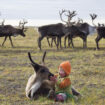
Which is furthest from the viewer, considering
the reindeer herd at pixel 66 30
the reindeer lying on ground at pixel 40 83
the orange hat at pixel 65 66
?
the reindeer herd at pixel 66 30

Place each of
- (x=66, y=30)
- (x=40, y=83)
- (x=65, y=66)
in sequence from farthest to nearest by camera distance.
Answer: (x=66, y=30), (x=40, y=83), (x=65, y=66)

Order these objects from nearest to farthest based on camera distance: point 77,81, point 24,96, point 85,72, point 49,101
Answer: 1. point 49,101
2. point 24,96
3. point 77,81
4. point 85,72

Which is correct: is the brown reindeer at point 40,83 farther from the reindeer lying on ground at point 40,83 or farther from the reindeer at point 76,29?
A: the reindeer at point 76,29

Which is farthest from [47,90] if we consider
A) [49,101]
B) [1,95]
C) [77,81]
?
[77,81]

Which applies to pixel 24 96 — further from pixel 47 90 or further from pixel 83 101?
pixel 83 101

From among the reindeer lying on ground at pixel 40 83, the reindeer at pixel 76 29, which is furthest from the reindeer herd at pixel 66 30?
the reindeer lying on ground at pixel 40 83

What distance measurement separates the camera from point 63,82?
627 centimetres

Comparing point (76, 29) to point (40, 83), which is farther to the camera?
point (76, 29)

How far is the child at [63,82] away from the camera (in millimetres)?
6252

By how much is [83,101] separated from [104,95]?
42.4 inches

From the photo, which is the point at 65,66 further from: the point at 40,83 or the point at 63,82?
the point at 40,83

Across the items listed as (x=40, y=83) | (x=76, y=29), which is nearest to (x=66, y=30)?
(x=76, y=29)

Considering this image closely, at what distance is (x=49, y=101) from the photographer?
20.6 ft

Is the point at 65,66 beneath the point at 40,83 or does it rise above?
above
